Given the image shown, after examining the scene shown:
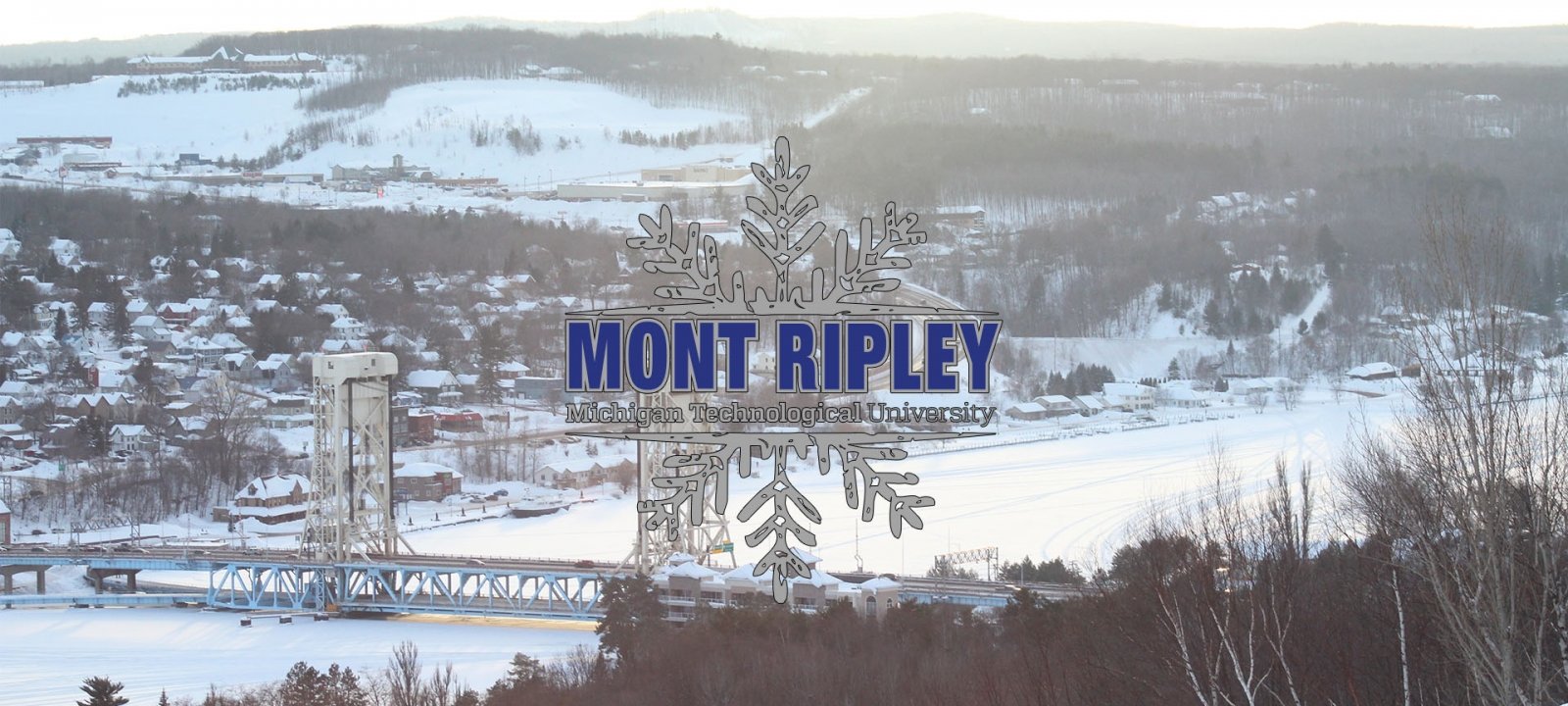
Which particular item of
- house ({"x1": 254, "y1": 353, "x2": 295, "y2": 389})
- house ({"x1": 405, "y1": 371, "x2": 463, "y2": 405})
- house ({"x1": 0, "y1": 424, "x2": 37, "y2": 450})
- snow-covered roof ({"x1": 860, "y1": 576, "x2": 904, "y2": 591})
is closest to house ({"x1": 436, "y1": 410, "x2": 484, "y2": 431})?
house ({"x1": 405, "y1": 371, "x2": 463, "y2": 405})

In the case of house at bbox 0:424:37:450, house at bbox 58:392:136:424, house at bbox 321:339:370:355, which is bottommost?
house at bbox 0:424:37:450

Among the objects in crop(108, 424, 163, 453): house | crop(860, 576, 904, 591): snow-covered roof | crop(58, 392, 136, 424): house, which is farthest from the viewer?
crop(58, 392, 136, 424): house

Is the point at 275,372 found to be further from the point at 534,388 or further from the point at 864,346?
the point at 864,346

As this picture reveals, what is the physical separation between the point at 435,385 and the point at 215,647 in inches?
475

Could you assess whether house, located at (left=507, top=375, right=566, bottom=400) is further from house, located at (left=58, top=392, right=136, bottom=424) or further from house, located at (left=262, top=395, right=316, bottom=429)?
house, located at (left=58, top=392, right=136, bottom=424)

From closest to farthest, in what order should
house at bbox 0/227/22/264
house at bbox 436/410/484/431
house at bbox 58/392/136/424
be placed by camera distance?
1. house at bbox 436/410/484/431
2. house at bbox 58/392/136/424
3. house at bbox 0/227/22/264

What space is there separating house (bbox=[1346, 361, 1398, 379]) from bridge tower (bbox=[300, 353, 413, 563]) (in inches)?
619

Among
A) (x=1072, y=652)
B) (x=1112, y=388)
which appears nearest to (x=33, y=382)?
(x=1112, y=388)

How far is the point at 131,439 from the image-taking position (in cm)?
2098

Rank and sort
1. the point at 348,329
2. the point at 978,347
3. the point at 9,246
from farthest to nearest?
the point at 9,246 < the point at 348,329 < the point at 978,347

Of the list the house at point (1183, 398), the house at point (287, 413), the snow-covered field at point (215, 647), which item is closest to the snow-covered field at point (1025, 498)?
the house at point (1183, 398)

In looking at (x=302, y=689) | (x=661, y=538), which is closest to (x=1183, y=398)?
(x=661, y=538)

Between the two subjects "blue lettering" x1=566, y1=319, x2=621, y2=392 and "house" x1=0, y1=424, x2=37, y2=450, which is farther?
"house" x1=0, y1=424, x2=37, y2=450

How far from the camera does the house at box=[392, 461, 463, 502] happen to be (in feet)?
61.4
